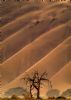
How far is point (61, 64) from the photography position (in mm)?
37406

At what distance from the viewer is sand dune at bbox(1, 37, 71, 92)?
118 ft

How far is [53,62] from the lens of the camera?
1494 inches

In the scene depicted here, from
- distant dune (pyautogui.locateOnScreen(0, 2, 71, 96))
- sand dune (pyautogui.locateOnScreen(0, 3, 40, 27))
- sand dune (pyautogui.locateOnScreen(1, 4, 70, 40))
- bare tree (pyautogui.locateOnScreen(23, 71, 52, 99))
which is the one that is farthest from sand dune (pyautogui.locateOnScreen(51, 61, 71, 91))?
sand dune (pyautogui.locateOnScreen(0, 3, 40, 27))

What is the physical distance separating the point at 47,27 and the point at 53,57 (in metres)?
6.26

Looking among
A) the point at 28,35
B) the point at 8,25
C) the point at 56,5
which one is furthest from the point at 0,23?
the point at 56,5

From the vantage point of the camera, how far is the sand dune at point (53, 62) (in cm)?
3602

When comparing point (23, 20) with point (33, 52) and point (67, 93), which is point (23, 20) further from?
Answer: point (67, 93)

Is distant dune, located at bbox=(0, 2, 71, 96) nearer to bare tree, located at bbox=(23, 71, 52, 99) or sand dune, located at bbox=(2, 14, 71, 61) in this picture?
sand dune, located at bbox=(2, 14, 71, 61)

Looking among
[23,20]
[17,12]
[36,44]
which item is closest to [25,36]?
[36,44]

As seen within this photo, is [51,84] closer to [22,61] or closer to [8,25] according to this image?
[22,61]

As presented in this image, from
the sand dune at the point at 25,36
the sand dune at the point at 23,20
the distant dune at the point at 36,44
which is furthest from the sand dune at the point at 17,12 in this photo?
the sand dune at the point at 25,36

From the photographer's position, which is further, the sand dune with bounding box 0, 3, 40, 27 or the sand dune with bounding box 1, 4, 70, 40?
the sand dune with bounding box 0, 3, 40, 27

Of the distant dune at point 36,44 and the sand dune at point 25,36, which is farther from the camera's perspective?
the sand dune at point 25,36

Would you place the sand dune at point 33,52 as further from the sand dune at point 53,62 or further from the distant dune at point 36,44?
the sand dune at point 53,62
